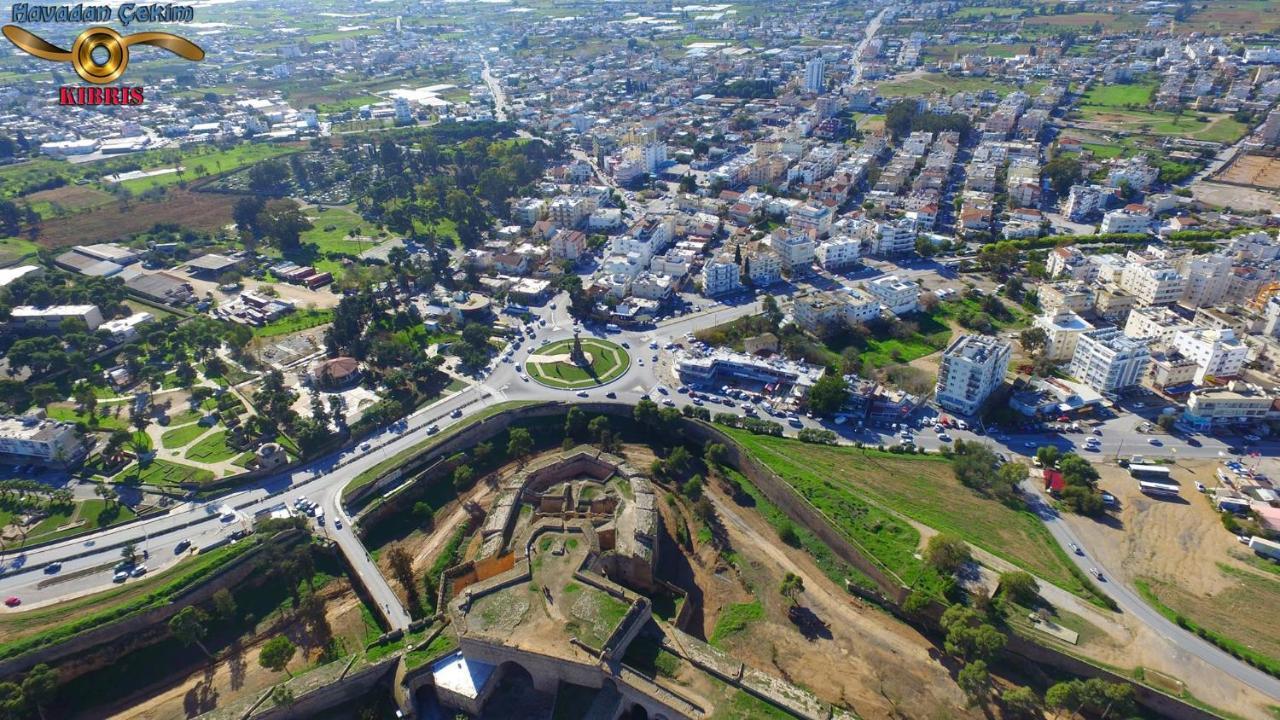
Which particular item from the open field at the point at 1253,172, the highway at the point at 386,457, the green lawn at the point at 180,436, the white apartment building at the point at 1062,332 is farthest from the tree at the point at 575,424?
the open field at the point at 1253,172

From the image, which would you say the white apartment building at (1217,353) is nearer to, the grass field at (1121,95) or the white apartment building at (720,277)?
the white apartment building at (720,277)

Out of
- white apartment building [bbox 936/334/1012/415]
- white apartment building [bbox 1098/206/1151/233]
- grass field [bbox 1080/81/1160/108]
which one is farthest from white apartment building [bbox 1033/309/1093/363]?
grass field [bbox 1080/81/1160/108]

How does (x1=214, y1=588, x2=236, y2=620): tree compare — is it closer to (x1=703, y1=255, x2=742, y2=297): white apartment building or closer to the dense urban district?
the dense urban district

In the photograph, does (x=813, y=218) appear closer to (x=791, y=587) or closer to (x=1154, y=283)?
(x=1154, y=283)

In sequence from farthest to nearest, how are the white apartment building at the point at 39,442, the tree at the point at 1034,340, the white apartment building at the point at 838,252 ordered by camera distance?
the white apartment building at the point at 838,252, the tree at the point at 1034,340, the white apartment building at the point at 39,442

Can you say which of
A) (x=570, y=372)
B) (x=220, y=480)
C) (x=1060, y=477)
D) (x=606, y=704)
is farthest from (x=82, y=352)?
(x=1060, y=477)

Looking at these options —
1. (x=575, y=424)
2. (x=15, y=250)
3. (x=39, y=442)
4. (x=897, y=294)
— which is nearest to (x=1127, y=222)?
(x=897, y=294)
